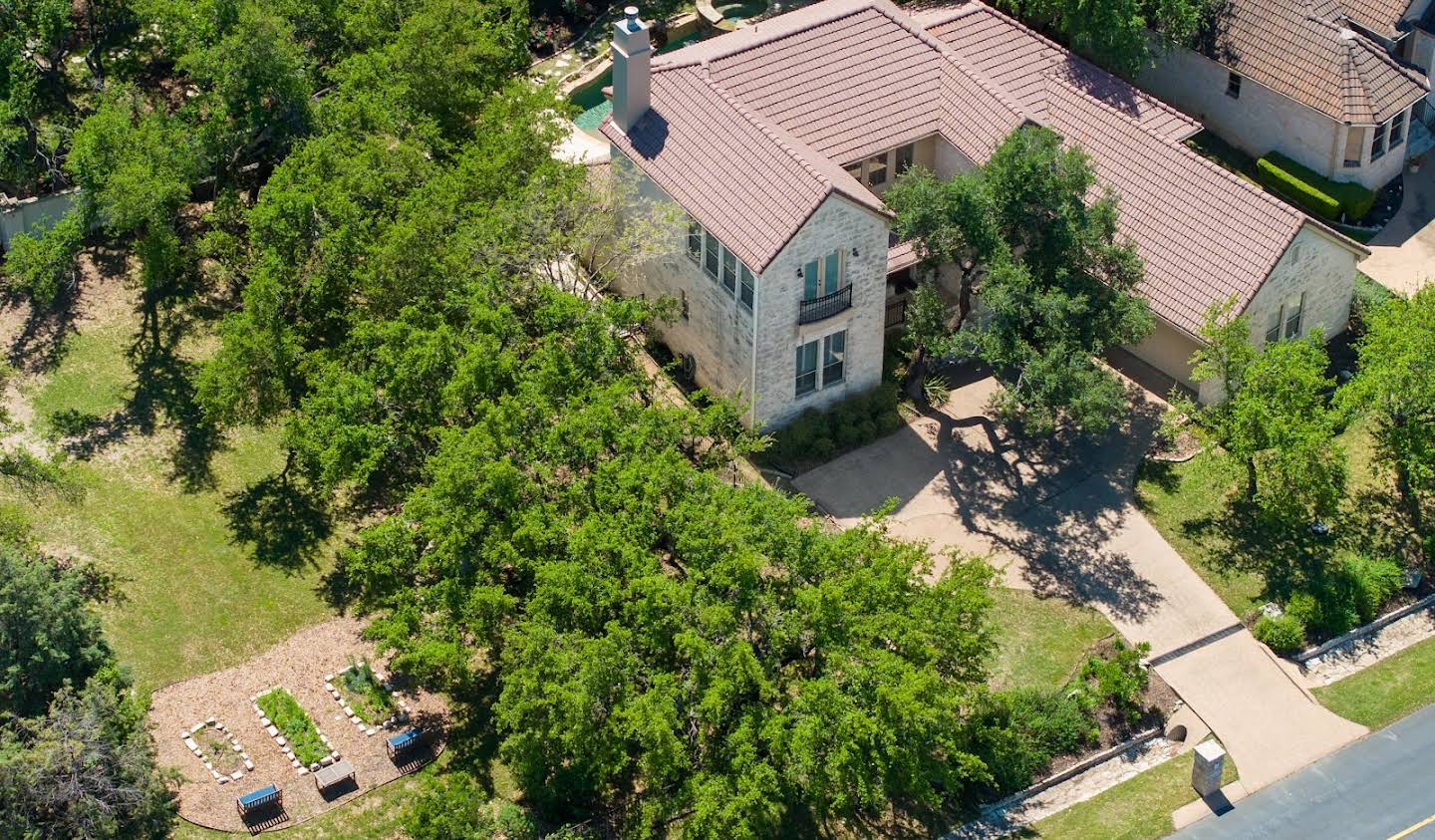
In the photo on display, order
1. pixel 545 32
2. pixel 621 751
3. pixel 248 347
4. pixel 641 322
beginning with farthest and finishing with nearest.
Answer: pixel 545 32
pixel 641 322
pixel 248 347
pixel 621 751

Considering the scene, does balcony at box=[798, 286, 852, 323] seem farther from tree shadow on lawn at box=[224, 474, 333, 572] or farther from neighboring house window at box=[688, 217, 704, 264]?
tree shadow on lawn at box=[224, 474, 333, 572]

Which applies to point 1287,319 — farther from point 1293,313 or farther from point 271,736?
point 271,736

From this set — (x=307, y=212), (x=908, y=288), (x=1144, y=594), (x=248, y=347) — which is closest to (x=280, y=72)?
(x=307, y=212)

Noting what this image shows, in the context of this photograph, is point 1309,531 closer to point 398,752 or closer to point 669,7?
point 398,752

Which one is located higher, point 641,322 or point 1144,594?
point 641,322

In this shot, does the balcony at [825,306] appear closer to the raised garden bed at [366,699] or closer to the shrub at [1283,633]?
the shrub at [1283,633]

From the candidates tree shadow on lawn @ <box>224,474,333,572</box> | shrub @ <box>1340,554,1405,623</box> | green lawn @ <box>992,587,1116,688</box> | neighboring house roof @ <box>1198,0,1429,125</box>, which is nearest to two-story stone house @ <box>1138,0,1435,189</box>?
neighboring house roof @ <box>1198,0,1429,125</box>

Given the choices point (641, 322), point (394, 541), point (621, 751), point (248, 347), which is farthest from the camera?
point (641, 322)
